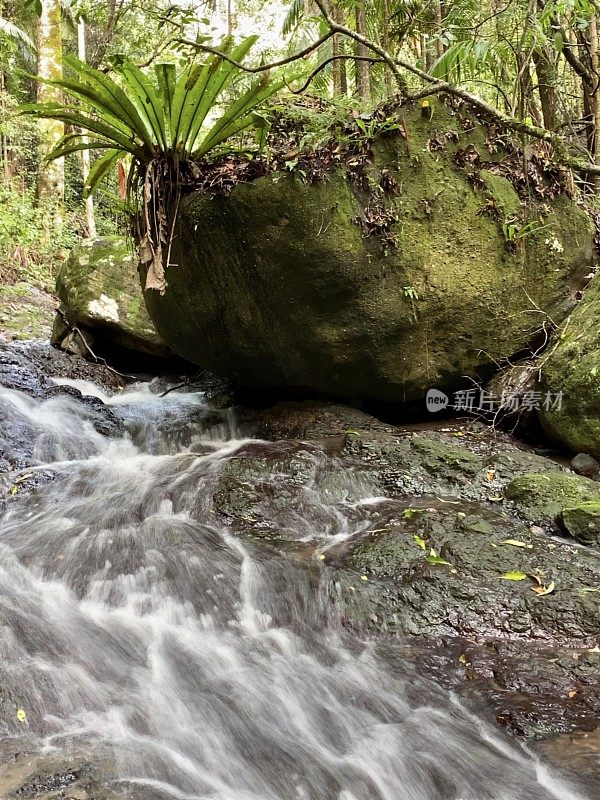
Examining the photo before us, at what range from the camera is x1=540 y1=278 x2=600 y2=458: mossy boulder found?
13.6ft

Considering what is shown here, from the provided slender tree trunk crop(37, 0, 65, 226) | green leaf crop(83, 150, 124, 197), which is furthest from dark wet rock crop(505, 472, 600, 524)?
slender tree trunk crop(37, 0, 65, 226)

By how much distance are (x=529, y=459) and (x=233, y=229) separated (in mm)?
2969

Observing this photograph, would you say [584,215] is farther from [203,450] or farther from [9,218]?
[9,218]

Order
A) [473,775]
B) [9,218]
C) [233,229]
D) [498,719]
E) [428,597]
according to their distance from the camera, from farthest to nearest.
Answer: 1. [9,218]
2. [233,229]
3. [428,597]
4. [498,719]
5. [473,775]

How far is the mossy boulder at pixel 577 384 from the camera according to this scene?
413 centimetres

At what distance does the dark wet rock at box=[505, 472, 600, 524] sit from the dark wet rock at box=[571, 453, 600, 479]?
289mm

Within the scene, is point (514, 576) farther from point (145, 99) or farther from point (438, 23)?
point (438, 23)

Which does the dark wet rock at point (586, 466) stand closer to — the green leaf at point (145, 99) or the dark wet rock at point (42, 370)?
the green leaf at point (145, 99)

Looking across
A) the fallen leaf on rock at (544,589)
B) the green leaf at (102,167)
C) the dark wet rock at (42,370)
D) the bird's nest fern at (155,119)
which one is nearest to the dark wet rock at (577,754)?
the fallen leaf on rock at (544,589)

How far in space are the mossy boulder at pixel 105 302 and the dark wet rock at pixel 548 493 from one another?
16.9 ft

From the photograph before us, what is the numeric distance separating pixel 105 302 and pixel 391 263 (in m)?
4.47

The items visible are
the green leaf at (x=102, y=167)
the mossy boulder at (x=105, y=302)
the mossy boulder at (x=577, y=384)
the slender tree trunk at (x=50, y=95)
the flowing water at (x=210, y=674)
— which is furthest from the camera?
the slender tree trunk at (x=50, y=95)

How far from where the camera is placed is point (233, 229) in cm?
454

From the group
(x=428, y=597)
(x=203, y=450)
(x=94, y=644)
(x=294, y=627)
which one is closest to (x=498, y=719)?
(x=428, y=597)
